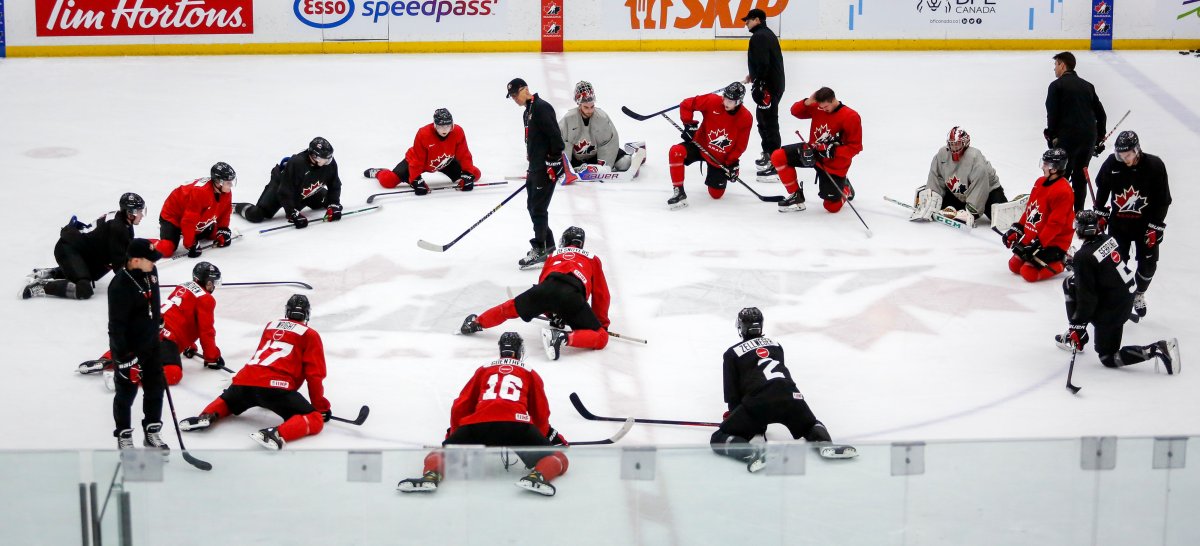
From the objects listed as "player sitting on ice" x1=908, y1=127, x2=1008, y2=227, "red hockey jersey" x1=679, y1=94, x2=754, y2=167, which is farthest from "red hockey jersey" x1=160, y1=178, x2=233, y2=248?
"player sitting on ice" x1=908, y1=127, x2=1008, y2=227

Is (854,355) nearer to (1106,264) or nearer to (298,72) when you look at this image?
(1106,264)

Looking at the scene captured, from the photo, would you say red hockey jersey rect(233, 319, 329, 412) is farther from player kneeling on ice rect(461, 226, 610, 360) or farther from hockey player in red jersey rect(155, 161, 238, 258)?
hockey player in red jersey rect(155, 161, 238, 258)

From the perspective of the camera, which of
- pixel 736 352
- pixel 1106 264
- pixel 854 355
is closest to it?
pixel 736 352

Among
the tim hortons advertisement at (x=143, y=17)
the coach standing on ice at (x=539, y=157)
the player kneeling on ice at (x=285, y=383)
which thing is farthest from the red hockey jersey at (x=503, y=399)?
the tim hortons advertisement at (x=143, y=17)

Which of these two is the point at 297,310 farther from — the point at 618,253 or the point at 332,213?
the point at 332,213

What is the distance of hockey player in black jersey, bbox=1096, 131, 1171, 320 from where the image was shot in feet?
28.9

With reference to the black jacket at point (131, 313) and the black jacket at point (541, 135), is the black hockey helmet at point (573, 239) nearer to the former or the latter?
the black jacket at point (541, 135)

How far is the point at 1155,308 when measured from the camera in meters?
9.30

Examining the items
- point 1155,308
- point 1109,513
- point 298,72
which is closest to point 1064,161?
point 1155,308

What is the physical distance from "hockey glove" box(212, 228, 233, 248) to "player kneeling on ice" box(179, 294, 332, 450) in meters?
3.24

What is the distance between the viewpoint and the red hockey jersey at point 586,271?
8.47 metres

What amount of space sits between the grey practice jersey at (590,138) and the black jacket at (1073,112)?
350 centimetres

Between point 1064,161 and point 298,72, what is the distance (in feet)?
30.7

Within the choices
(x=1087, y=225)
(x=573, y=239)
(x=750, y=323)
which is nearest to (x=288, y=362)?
(x=573, y=239)
